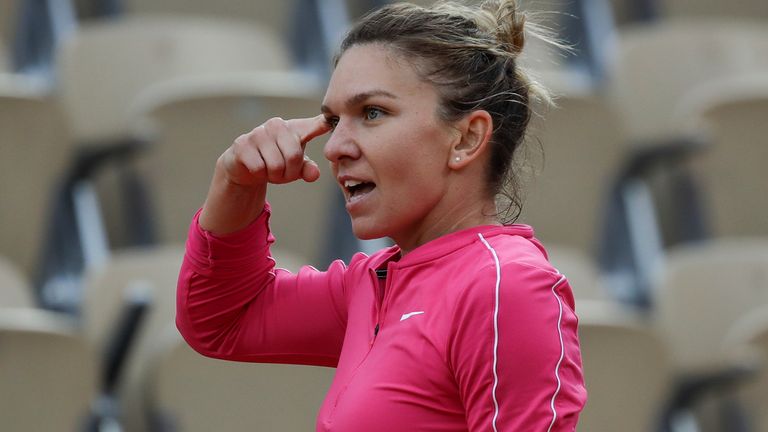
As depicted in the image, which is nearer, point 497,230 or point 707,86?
point 497,230

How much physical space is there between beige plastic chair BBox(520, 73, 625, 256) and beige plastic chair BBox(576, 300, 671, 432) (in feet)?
2.05

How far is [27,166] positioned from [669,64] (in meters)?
1.92

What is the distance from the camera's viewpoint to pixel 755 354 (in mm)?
3264

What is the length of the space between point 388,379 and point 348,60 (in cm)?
32

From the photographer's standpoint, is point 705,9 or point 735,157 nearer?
point 735,157

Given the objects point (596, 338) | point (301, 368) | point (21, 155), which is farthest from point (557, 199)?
point (21, 155)

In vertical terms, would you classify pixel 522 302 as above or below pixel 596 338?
above

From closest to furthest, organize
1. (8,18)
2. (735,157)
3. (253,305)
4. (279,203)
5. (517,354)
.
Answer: (517,354) < (253,305) < (279,203) < (735,157) < (8,18)

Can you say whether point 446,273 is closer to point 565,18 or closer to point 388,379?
A: point 388,379

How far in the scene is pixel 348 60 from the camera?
1369 millimetres

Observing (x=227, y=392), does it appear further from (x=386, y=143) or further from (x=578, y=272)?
(x=386, y=143)

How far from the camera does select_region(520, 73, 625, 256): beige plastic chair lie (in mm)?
3670

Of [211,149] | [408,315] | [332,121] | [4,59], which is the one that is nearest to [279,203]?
[211,149]

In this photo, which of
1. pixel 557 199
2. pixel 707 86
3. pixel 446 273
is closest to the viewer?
pixel 446 273
